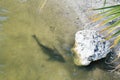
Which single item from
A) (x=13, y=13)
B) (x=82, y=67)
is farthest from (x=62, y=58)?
(x=13, y=13)

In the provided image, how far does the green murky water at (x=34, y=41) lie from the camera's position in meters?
4.18

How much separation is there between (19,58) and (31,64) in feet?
0.71

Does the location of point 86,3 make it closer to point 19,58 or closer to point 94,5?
point 94,5

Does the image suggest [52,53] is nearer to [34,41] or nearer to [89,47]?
[34,41]

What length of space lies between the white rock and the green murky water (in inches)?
5.5

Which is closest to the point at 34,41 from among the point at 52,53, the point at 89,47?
the point at 52,53

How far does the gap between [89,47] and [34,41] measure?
934mm

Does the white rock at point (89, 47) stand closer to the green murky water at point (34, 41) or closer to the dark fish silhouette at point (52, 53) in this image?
the green murky water at point (34, 41)

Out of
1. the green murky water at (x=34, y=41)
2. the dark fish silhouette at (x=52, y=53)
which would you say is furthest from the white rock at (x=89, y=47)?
the dark fish silhouette at (x=52, y=53)

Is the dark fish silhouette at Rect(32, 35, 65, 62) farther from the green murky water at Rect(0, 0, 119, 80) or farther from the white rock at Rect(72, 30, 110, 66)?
the white rock at Rect(72, 30, 110, 66)

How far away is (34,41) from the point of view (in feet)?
15.0

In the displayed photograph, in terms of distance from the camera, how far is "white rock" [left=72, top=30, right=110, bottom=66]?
4336 mm

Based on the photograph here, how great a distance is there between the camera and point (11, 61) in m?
4.23

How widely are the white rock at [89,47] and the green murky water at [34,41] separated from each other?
14 centimetres
